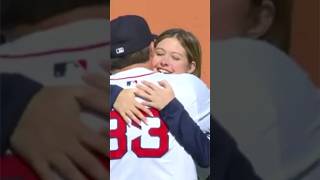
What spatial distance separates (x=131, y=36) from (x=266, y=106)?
831 millimetres

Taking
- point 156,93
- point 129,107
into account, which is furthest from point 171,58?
point 129,107

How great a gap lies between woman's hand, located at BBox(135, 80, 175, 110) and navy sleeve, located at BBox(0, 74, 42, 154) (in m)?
0.59

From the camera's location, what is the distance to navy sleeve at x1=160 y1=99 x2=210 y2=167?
331 centimetres

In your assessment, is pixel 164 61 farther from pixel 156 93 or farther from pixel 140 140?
pixel 140 140

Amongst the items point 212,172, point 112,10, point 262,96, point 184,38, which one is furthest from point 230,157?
point 112,10

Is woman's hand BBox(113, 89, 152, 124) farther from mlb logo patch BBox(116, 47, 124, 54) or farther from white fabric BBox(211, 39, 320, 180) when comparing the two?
white fabric BBox(211, 39, 320, 180)

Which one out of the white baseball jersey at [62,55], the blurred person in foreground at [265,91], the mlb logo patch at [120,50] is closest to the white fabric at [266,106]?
the blurred person in foreground at [265,91]

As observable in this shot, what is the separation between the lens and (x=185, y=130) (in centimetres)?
331

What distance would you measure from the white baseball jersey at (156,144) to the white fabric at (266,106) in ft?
0.43

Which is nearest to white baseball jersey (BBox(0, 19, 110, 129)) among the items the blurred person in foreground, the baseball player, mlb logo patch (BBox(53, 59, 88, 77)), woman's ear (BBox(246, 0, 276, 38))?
mlb logo patch (BBox(53, 59, 88, 77))

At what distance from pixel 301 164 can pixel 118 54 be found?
1170mm

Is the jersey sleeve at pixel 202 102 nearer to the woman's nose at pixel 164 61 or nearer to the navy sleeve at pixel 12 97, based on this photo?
the woman's nose at pixel 164 61

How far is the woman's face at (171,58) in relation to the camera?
11.1ft

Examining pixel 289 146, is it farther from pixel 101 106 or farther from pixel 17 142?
pixel 17 142
